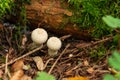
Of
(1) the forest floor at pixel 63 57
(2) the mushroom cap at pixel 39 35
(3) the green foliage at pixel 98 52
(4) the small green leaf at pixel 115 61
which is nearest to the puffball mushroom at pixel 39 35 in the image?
(2) the mushroom cap at pixel 39 35

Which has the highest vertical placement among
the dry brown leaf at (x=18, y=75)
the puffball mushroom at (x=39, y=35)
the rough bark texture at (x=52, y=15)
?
the rough bark texture at (x=52, y=15)

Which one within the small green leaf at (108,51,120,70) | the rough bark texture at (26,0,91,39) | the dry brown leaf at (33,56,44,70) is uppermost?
the small green leaf at (108,51,120,70)

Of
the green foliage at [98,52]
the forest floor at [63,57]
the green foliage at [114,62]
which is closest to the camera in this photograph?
the green foliage at [114,62]

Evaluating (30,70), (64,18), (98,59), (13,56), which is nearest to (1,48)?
(13,56)

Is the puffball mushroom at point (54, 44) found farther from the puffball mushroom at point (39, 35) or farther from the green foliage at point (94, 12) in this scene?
the green foliage at point (94, 12)

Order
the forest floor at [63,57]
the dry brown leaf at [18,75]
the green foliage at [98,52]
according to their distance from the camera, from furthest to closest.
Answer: the green foliage at [98,52] → the forest floor at [63,57] → the dry brown leaf at [18,75]

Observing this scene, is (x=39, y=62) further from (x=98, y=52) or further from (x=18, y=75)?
(x=98, y=52)

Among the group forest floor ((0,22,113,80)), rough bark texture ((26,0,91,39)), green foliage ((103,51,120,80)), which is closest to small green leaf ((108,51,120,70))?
green foliage ((103,51,120,80))

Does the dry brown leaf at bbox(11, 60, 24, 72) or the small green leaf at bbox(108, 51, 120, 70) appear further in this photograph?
the dry brown leaf at bbox(11, 60, 24, 72)

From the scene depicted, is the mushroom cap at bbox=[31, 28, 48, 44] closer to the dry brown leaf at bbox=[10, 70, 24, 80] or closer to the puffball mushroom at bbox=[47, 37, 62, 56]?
the puffball mushroom at bbox=[47, 37, 62, 56]
